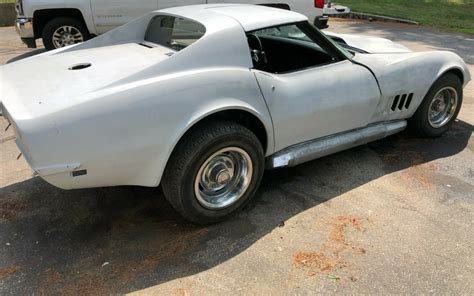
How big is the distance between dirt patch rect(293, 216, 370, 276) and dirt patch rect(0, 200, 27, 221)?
2.12 m

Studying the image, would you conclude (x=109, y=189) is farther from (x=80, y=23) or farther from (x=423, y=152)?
Answer: (x=80, y=23)

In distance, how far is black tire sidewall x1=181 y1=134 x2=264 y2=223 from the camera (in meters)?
2.86

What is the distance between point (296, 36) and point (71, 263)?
8.17 feet

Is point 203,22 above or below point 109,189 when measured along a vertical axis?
above

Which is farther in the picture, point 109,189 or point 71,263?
point 109,189

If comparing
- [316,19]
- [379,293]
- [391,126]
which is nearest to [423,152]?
[391,126]

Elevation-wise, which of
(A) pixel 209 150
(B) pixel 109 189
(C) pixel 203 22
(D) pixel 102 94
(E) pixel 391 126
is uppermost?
(C) pixel 203 22

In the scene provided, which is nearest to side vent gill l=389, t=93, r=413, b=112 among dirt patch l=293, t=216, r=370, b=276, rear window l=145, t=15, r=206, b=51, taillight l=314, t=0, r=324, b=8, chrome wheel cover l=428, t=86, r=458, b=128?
chrome wheel cover l=428, t=86, r=458, b=128

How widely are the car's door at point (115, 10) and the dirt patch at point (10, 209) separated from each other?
16.4 feet

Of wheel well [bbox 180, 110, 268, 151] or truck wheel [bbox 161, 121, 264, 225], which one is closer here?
truck wheel [bbox 161, 121, 264, 225]

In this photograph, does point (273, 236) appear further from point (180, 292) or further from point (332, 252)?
point (180, 292)

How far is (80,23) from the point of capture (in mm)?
7680

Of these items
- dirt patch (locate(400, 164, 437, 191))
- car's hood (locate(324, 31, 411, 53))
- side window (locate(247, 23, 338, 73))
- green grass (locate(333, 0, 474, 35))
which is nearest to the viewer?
side window (locate(247, 23, 338, 73))

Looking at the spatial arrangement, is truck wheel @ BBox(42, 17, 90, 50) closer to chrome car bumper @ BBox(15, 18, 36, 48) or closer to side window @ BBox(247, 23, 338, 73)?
chrome car bumper @ BBox(15, 18, 36, 48)
